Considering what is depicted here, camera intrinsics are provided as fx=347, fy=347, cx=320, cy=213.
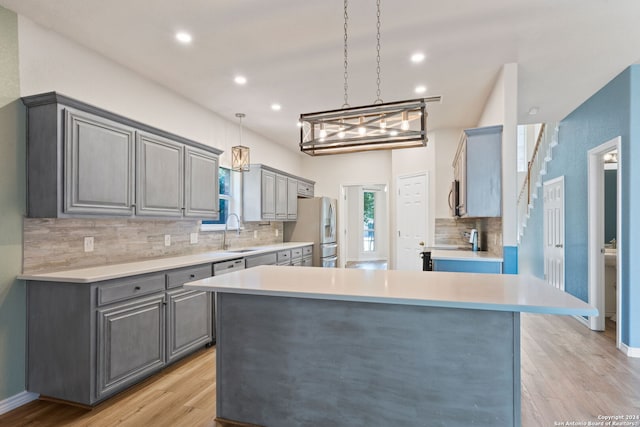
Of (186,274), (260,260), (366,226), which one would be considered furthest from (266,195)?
(366,226)

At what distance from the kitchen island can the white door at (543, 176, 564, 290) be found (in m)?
3.33

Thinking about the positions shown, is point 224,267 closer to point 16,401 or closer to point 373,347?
point 16,401

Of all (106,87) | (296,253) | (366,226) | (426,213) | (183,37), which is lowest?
(296,253)

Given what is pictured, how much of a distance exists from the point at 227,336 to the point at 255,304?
0.28 metres

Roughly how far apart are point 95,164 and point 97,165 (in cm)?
2

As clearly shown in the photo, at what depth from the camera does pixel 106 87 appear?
10.1 feet

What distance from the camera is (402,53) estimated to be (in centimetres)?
307

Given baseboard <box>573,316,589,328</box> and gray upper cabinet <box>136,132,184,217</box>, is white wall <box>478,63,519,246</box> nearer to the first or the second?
baseboard <box>573,316,589,328</box>

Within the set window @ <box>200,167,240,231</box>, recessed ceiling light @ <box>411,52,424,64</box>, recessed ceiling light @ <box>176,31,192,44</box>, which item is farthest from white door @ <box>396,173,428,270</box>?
recessed ceiling light @ <box>176,31,192,44</box>

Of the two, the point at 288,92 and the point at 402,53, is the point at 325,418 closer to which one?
the point at 402,53

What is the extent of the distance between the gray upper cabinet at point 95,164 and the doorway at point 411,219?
397cm

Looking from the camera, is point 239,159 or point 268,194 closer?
point 239,159

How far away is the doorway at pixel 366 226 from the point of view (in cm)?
1049

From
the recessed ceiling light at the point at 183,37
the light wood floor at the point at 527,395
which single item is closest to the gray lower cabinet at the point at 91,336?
the light wood floor at the point at 527,395
